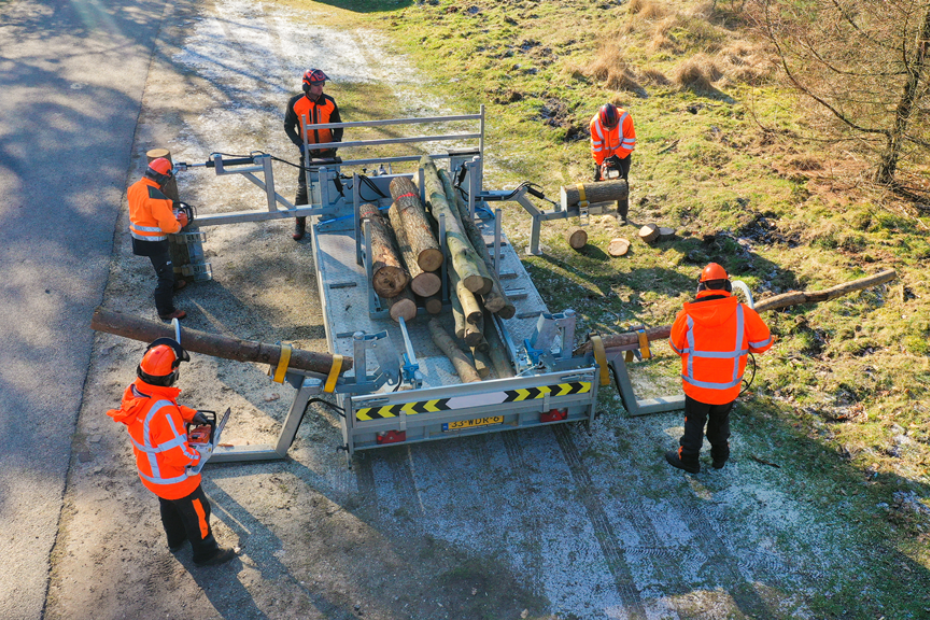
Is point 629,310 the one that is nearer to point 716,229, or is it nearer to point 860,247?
point 716,229

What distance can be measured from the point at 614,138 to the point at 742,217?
2.07 meters

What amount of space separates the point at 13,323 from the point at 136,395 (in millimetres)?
A: 4387

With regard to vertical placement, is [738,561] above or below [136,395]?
below

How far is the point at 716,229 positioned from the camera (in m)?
9.48

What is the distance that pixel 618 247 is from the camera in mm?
9359

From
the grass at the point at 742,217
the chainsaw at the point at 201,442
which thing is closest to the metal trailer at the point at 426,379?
the chainsaw at the point at 201,442

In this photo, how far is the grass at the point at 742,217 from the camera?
6.36 m

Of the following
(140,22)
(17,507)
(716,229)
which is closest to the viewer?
(17,507)

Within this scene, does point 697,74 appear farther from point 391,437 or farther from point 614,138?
point 391,437

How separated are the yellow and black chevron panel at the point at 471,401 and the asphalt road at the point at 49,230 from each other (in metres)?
2.75

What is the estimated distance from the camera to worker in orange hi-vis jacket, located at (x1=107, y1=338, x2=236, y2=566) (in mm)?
4746

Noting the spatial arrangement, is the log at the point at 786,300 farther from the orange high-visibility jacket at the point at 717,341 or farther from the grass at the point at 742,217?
the grass at the point at 742,217

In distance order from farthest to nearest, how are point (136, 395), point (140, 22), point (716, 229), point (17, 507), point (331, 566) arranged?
point (140, 22) → point (716, 229) → point (17, 507) → point (331, 566) → point (136, 395)

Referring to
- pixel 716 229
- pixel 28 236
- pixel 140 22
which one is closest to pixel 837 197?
pixel 716 229
